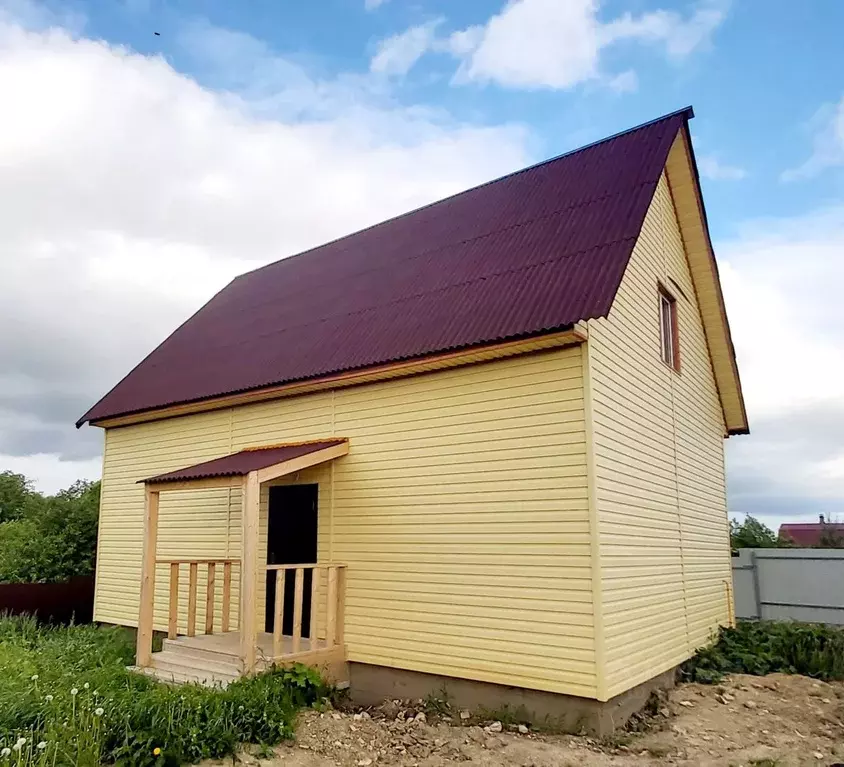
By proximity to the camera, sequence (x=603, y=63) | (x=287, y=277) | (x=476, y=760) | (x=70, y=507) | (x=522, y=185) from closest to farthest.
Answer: (x=476, y=760) < (x=603, y=63) < (x=522, y=185) < (x=287, y=277) < (x=70, y=507)

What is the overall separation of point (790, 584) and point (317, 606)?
9553 millimetres

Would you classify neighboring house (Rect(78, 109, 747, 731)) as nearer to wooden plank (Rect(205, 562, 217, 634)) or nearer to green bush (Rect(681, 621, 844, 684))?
wooden plank (Rect(205, 562, 217, 634))

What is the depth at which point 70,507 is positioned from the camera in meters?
15.5

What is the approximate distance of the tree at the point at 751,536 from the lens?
18484 millimetres

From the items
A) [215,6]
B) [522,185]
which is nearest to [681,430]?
[522,185]

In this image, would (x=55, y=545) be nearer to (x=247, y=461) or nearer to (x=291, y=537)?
(x=291, y=537)

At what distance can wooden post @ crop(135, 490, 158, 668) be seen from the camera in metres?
8.56

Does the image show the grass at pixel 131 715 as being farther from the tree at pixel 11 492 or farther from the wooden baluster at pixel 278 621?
the tree at pixel 11 492

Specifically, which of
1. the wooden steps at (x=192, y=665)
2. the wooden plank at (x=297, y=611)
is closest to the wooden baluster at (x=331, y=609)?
the wooden plank at (x=297, y=611)

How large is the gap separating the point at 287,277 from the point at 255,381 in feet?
14.4

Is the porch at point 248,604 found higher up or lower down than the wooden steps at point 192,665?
higher up

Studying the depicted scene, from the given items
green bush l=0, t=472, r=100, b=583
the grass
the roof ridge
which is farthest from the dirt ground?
green bush l=0, t=472, r=100, b=583

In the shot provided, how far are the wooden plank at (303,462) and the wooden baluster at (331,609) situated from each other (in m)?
1.23

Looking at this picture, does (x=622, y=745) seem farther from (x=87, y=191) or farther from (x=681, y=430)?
(x=87, y=191)
